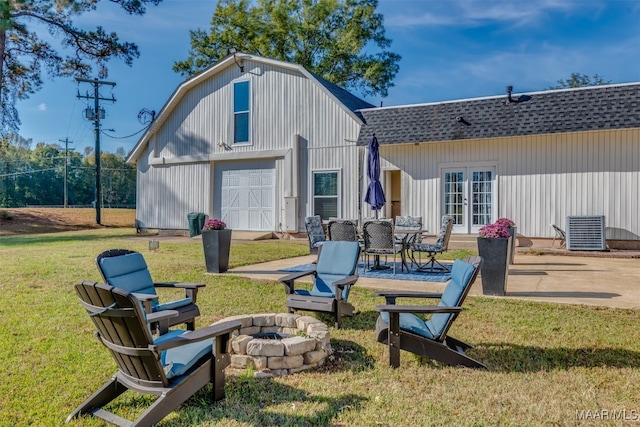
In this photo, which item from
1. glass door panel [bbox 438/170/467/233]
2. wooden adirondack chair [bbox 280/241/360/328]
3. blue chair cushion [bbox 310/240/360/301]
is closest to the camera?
wooden adirondack chair [bbox 280/241/360/328]

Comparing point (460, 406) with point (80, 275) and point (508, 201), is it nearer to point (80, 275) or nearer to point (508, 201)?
point (80, 275)

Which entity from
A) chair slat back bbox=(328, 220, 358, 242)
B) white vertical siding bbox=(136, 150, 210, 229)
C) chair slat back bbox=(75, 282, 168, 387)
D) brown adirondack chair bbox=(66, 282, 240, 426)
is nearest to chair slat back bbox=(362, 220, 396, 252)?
chair slat back bbox=(328, 220, 358, 242)

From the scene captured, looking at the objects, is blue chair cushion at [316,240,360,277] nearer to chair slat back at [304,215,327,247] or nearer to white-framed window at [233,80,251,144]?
chair slat back at [304,215,327,247]

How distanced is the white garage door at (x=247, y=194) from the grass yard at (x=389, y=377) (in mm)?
9664

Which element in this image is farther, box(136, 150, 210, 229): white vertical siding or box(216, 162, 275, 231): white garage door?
box(136, 150, 210, 229): white vertical siding

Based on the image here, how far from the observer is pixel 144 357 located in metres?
2.56

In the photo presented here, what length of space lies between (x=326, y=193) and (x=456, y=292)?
10475 mm

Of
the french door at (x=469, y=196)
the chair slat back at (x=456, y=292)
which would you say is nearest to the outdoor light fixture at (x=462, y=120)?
the french door at (x=469, y=196)

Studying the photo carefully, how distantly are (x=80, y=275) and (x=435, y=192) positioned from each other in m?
9.08

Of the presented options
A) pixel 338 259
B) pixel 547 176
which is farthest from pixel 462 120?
pixel 338 259

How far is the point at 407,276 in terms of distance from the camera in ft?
24.1

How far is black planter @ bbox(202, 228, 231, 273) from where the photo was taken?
25.3 ft

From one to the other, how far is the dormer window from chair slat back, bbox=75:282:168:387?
515 inches

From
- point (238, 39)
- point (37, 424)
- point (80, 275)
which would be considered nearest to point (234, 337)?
point (37, 424)
